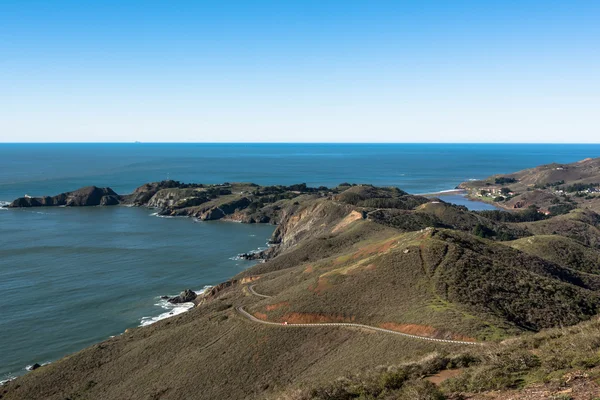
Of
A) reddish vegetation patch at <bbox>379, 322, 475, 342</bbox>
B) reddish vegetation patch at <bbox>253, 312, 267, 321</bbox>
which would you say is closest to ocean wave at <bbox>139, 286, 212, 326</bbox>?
reddish vegetation patch at <bbox>253, 312, 267, 321</bbox>

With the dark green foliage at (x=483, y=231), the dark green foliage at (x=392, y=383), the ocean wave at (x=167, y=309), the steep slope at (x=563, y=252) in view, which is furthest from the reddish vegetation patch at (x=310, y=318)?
the dark green foliage at (x=483, y=231)

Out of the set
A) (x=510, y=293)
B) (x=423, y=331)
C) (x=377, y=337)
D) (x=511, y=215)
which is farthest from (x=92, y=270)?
(x=511, y=215)

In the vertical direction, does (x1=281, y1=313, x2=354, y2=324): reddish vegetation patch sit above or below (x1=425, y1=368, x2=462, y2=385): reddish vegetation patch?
below

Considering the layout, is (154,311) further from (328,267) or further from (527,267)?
(527,267)

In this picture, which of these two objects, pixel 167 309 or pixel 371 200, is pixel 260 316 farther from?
pixel 371 200

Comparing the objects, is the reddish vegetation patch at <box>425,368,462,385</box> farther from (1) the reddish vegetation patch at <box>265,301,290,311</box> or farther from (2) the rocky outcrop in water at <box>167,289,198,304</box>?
(2) the rocky outcrop in water at <box>167,289,198,304</box>

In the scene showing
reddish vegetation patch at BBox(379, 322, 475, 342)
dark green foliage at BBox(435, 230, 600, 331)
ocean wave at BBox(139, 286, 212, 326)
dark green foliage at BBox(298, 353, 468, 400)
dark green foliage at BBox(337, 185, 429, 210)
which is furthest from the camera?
dark green foliage at BBox(337, 185, 429, 210)

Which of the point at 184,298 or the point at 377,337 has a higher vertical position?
the point at 377,337
